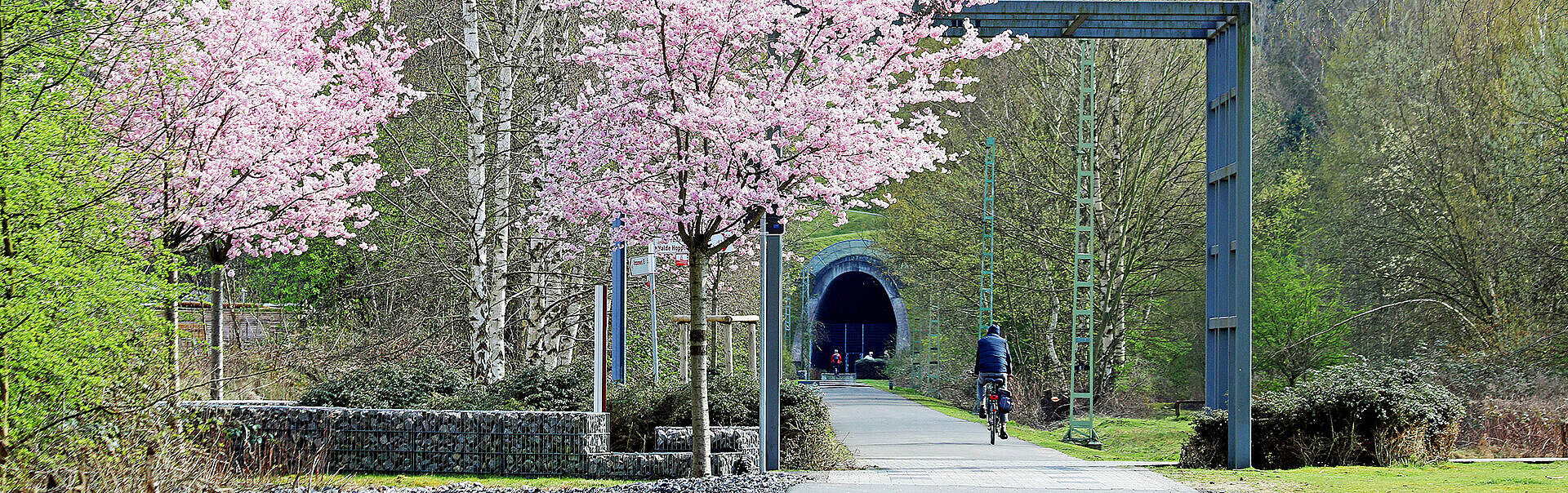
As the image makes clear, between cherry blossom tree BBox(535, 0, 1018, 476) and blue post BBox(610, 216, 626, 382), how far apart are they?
5.22 ft

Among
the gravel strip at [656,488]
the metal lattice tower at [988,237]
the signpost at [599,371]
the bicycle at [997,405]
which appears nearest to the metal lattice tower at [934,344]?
the metal lattice tower at [988,237]

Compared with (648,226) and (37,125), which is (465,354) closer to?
(648,226)

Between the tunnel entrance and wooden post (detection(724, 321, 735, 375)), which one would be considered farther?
the tunnel entrance

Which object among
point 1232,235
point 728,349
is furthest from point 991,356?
point 1232,235

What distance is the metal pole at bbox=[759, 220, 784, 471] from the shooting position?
1053 cm

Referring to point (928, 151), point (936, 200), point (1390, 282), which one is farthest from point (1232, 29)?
point (936, 200)

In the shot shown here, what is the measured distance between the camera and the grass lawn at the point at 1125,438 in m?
15.8

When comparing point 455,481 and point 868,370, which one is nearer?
point 455,481

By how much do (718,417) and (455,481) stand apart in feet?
8.86

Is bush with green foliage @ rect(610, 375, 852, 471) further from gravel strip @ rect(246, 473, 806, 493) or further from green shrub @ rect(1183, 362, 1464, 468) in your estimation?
green shrub @ rect(1183, 362, 1464, 468)

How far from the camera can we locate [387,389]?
41.5 ft

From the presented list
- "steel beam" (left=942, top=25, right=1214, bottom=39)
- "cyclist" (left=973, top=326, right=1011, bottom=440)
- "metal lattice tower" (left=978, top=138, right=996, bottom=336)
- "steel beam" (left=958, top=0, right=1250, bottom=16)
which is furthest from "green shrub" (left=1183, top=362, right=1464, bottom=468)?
"metal lattice tower" (left=978, top=138, right=996, bottom=336)

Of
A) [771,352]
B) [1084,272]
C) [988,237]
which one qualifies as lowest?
[771,352]

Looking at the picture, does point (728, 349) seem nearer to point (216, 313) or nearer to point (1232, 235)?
point (216, 313)
